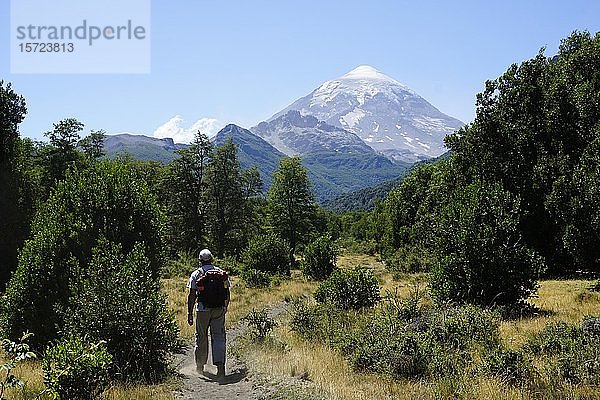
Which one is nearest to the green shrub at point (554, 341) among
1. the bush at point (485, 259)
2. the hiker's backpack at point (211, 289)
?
the bush at point (485, 259)

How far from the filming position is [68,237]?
40.1 ft

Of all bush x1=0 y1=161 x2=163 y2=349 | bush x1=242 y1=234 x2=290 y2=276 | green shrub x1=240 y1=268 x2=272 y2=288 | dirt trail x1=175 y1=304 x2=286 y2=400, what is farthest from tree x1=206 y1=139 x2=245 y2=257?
dirt trail x1=175 y1=304 x2=286 y2=400

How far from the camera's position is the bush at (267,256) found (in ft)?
103

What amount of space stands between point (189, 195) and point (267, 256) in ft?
64.5

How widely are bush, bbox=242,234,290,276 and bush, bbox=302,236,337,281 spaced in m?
1.78

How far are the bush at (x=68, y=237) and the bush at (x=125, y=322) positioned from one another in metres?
1.85

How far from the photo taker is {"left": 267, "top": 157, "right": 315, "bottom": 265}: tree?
49719mm

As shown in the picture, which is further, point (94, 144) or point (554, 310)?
point (94, 144)

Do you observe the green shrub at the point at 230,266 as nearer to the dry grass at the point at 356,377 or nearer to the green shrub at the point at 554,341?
the dry grass at the point at 356,377

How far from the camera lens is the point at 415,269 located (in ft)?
122

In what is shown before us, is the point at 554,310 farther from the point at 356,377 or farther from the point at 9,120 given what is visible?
the point at 9,120

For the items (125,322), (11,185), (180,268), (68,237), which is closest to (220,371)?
(125,322)

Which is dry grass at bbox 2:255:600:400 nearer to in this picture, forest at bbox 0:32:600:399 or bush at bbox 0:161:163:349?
forest at bbox 0:32:600:399

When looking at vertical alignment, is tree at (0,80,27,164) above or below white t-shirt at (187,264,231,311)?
above
